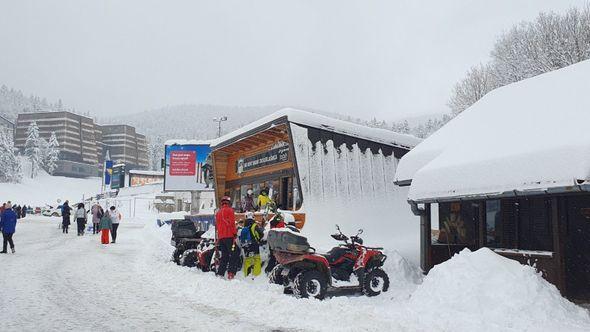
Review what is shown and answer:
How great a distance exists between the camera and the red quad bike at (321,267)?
8414 millimetres

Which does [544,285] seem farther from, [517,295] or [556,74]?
[556,74]

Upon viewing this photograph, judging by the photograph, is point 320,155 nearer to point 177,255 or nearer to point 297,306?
point 177,255

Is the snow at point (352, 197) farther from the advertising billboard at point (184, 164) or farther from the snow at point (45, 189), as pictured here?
the snow at point (45, 189)

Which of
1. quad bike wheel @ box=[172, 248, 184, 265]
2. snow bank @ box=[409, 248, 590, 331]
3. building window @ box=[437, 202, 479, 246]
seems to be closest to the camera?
snow bank @ box=[409, 248, 590, 331]

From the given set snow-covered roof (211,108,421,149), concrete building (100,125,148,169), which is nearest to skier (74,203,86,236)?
snow-covered roof (211,108,421,149)

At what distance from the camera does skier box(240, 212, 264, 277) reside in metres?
10.9

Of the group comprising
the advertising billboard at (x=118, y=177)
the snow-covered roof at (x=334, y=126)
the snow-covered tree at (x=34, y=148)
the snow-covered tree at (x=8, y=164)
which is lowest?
the snow-covered roof at (x=334, y=126)

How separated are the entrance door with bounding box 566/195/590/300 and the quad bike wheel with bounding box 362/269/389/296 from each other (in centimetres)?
355

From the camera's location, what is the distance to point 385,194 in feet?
50.6

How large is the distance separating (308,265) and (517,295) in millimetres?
3540

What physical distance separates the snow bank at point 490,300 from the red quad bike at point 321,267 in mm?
1450

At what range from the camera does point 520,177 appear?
7383 mm

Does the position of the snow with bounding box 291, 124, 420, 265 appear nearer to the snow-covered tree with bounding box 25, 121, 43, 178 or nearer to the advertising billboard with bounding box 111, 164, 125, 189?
the advertising billboard with bounding box 111, 164, 125, 189

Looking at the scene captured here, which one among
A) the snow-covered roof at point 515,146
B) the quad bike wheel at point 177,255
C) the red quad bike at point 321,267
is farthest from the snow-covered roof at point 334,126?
the red quad bike at point 321,267
